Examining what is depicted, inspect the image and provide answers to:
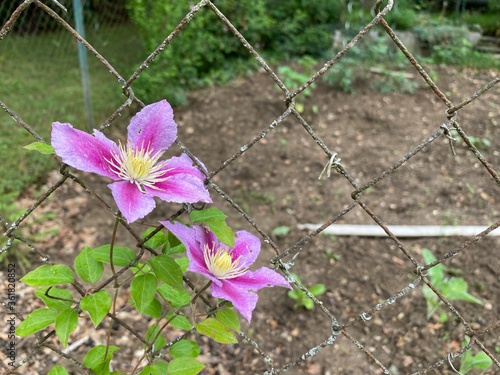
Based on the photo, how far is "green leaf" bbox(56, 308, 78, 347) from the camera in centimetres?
74

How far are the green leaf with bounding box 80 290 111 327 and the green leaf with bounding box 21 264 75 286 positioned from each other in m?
0.05

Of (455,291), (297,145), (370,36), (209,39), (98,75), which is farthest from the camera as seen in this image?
(370,36)

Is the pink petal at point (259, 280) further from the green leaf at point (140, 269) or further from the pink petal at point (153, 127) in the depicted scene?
the pink petal at point (153, 127)

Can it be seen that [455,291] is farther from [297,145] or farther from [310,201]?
[297,145]

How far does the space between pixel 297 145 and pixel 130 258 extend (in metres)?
2.76

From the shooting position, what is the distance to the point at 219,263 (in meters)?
0.78

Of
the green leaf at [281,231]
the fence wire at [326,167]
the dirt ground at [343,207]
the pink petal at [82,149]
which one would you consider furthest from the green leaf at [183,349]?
the green leaf at [281,231]

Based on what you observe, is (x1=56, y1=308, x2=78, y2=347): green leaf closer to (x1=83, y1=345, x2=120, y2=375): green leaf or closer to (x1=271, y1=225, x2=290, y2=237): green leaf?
(x1=83, y1=345, x2=120, y2=375): green leaf

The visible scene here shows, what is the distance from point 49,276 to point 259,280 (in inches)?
13.7

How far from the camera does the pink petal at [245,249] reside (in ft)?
2.82

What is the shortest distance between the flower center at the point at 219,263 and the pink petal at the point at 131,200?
175 millimetres

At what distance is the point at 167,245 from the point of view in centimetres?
84

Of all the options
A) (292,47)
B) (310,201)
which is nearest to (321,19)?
(292,47)

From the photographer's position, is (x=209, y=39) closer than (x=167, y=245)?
No
